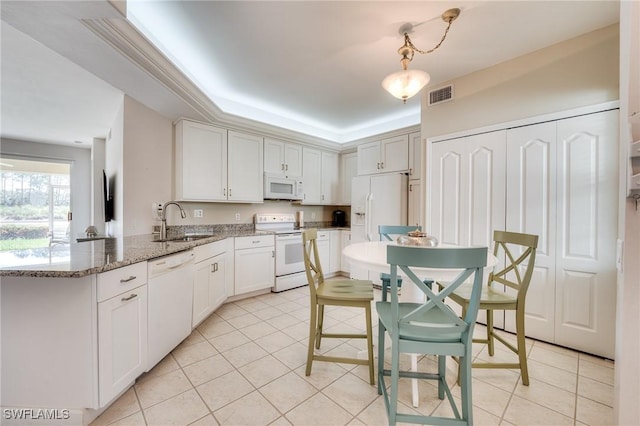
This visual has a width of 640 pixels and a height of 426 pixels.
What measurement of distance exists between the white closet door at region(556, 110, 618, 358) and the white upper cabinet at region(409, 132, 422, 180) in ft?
5.21

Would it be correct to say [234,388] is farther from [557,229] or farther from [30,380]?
[557,229]

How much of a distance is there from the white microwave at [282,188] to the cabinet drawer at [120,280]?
234 cm

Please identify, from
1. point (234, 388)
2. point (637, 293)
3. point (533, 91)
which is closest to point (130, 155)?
point (234, 388)

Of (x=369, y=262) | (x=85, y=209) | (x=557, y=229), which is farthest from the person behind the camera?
(x=85, y=209)

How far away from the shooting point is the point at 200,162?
329 centimetres

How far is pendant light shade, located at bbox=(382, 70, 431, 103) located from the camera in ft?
6.34

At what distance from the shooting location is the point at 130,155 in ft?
9.06

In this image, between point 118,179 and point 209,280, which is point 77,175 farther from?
point 209,280

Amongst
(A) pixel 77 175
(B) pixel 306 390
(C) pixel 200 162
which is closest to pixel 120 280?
(B) pixel 306 390

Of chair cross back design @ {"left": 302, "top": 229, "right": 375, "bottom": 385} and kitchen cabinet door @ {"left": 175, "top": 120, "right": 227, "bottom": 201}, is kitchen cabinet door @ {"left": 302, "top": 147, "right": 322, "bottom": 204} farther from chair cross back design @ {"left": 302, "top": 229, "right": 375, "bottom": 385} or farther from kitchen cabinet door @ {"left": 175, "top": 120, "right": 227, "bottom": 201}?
chair cross back design @ {"left": 302, "top": 229, "right": 375, "bottom": 385}

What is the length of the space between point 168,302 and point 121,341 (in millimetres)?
465

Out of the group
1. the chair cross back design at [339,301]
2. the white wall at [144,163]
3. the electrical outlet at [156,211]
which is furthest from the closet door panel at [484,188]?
the white wall at [144,163]

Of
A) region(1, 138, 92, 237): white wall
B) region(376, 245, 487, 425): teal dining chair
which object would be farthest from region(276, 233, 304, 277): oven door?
region(1, 138, 92, 237): white wall

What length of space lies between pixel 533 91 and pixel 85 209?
6964mm
